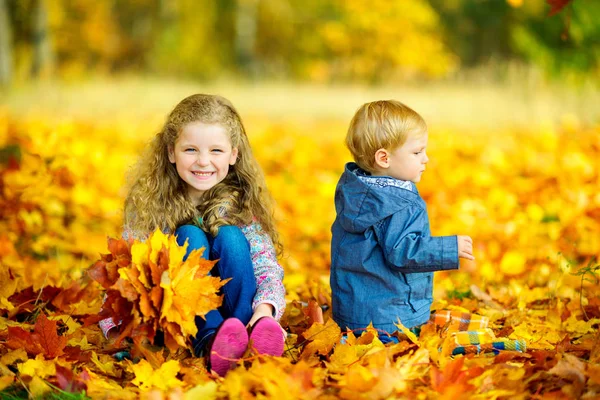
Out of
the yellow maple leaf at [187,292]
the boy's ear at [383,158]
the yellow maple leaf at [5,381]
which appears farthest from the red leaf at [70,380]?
the boy's ear at [383,158]

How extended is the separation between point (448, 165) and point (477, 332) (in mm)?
3875

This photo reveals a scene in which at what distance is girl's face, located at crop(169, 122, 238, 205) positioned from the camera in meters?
2.47

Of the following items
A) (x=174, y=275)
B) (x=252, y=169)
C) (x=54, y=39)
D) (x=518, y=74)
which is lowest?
(x=174, y=275)

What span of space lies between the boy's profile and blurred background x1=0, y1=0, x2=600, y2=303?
57 centimetres

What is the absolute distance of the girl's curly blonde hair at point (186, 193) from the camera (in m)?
2.49

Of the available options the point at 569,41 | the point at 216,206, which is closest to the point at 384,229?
the point at 216,206

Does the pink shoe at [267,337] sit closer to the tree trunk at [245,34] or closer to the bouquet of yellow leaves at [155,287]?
the bouquet of yellow leaves at [155,287]

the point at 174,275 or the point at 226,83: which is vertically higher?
the point at 226,83

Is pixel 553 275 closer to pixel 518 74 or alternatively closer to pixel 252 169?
pixel 252 169

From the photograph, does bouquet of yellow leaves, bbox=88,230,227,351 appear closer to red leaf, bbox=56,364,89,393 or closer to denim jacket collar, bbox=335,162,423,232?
red leaf, bbox=56,364,89,393

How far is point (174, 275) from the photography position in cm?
205

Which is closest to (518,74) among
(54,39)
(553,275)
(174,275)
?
(553,275)

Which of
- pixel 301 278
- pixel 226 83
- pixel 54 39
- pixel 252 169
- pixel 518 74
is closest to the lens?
pixel 252 169

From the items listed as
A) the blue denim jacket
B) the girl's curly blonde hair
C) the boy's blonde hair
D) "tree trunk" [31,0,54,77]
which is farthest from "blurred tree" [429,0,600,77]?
"tree trunk" [31,0,54,77]
